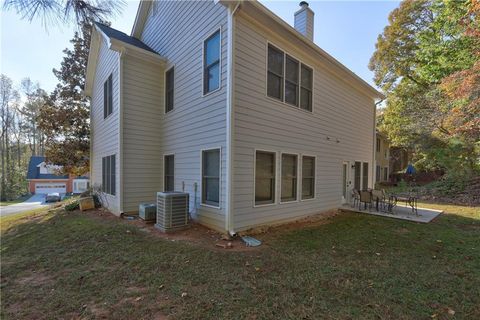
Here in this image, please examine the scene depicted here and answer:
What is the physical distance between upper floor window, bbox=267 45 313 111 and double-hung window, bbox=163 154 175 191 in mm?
3918

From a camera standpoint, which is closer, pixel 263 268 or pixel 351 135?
pixel 263 268

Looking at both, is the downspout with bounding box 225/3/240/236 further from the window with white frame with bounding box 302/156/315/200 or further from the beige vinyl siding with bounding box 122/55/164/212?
the beige vinyl siding with bounding box 122/55/164/212

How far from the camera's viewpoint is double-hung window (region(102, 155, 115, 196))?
329 inches

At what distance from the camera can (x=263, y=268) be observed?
12.8 feet

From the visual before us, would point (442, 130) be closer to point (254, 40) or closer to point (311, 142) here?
point (311, 142)

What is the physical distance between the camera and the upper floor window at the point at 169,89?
8125 millimetres

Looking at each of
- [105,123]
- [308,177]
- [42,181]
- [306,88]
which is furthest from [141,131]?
[42,181]

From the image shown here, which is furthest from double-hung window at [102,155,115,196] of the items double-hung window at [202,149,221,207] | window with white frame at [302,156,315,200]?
window with white frame at [302,156,315,200]

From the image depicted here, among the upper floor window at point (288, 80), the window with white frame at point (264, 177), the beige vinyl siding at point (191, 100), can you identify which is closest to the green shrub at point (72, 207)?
the beige vinyl siding at point (191, 100)

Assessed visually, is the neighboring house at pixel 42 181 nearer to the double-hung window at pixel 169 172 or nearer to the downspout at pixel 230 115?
the double-hung window at pixel 169 172

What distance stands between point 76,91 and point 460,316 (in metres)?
19.5

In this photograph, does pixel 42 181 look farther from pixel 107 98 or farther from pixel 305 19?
pixel 305 19

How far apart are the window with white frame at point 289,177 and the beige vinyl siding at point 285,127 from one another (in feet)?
0.67

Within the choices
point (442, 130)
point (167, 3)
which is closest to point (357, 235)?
point (167, 3)
